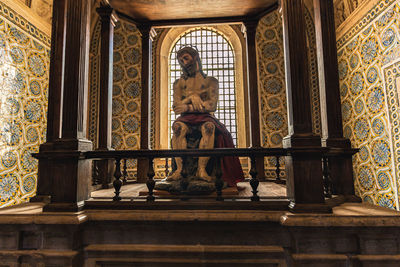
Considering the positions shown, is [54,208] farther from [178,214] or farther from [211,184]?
[211,184]

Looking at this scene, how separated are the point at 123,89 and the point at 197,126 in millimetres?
5051

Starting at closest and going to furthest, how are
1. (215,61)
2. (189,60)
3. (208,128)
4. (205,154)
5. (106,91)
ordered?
(205,154)
(208,128)
(189,60)
(106,91)
(215,61)

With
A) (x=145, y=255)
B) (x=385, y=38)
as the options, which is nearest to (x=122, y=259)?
(x=145, y=255)

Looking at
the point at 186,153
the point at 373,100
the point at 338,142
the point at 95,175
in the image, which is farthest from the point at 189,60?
the point at 373,100

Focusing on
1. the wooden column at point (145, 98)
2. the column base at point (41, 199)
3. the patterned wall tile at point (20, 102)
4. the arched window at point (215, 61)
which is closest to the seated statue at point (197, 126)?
the wooden column at point (145, 98)

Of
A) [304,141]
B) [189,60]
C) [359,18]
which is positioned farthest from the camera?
[359,18]

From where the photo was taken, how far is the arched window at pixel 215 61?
26.8ft

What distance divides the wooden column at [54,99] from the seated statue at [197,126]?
60.9 inches

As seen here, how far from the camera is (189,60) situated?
389cm

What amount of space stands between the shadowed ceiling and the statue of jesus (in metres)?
1.34

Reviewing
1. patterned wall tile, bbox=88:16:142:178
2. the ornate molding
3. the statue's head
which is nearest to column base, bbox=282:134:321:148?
the statue's head

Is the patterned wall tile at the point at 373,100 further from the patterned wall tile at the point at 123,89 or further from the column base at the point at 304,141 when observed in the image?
the patterned wall tile at the point at 123,89

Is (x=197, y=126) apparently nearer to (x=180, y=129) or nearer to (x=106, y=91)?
(x=180, y=129)

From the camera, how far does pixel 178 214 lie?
2555 millimetres
